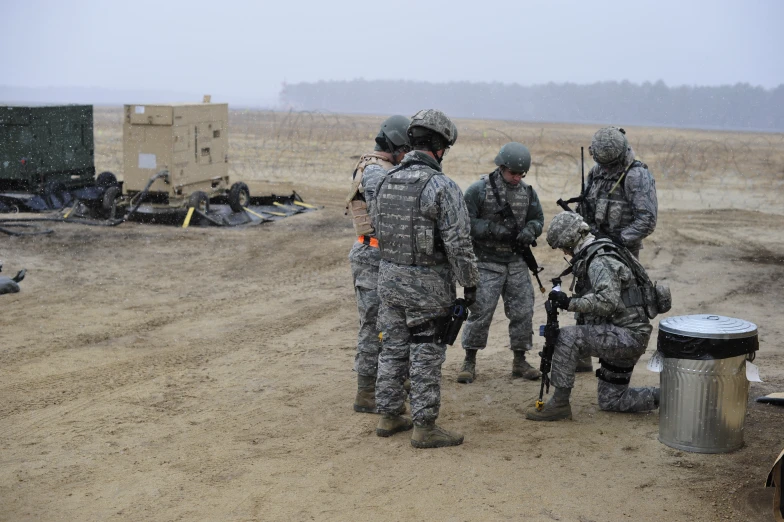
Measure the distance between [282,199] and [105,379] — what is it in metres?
10.2

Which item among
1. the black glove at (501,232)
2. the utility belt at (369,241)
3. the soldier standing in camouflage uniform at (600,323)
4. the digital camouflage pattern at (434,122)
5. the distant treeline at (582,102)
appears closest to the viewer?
the digital camouflage pattern at (434,122)

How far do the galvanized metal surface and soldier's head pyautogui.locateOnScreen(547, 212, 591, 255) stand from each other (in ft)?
3.30

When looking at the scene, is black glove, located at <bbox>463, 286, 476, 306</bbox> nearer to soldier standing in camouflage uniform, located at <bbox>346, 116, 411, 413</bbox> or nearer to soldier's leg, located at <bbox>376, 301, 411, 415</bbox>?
soldier's leg, located at <bbox>376, 301, 411, 415</bbox>

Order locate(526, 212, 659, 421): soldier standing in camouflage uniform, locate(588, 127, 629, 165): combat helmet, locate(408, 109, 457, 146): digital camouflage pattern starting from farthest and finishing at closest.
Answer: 1. locate(588, 127, 629, 165): combat helmet
2. locate(526, 212, 659, 421): soldier standing in camouflage uniform
3. locate(408, 109, 457, 146): digital camouflage pattern

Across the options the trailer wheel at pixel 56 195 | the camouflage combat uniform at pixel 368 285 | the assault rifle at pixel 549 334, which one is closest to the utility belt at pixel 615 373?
the assault rifle at pixel 549 334

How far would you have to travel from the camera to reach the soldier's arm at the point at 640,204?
6363mm

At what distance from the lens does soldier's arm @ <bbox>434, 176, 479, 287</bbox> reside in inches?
197

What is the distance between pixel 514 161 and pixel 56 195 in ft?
37.2

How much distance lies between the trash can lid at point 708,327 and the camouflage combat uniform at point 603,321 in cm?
40

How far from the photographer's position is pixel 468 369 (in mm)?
6637

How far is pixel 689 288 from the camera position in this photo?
34.0 ft

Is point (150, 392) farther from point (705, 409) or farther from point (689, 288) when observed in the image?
point (689, 288)

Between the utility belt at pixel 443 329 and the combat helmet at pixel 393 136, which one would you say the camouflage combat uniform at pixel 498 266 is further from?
the utility belt at pixel 443 329

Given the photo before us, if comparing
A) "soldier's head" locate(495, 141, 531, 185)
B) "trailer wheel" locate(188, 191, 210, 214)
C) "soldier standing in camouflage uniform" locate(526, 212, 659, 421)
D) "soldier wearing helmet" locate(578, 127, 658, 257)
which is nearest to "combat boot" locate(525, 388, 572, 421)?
"soldier standing in camouflage uniform" locate(526, 212, 659, 421)
